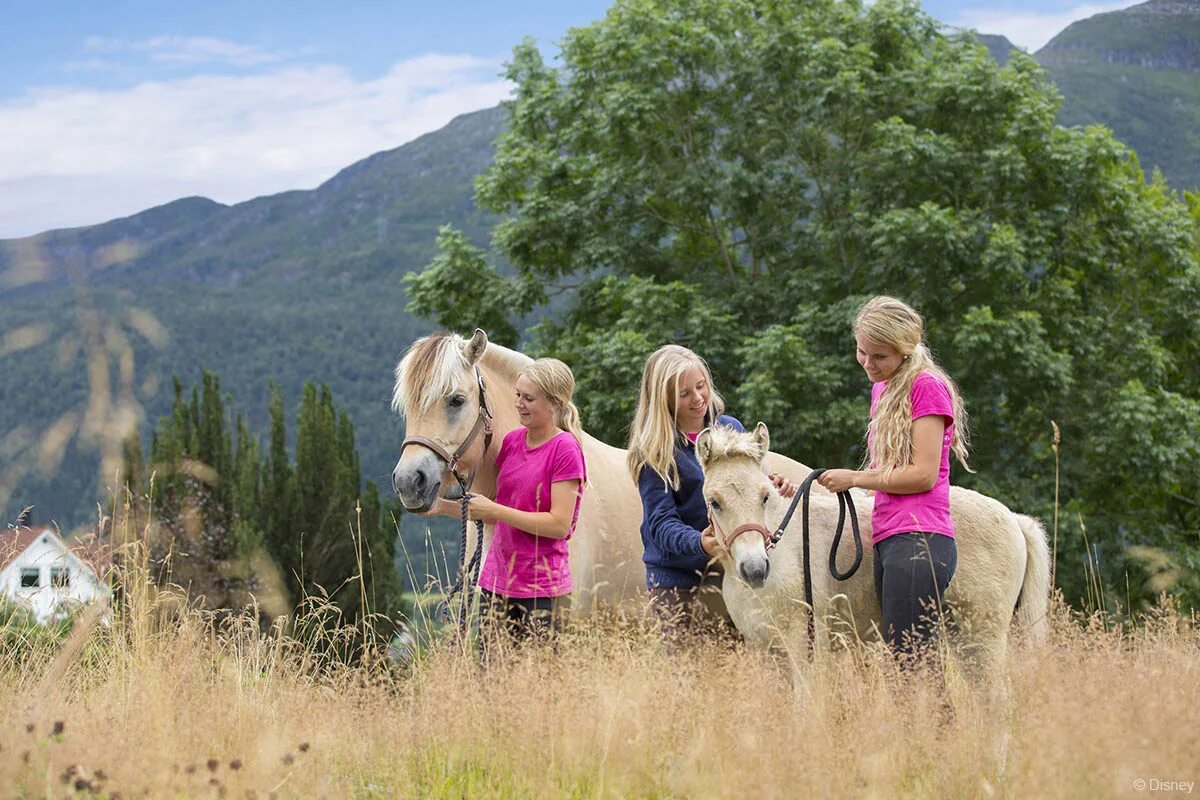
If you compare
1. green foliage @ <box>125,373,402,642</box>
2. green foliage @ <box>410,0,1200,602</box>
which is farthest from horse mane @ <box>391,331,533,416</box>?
green foliage @ <box>125,373,402,642</box>

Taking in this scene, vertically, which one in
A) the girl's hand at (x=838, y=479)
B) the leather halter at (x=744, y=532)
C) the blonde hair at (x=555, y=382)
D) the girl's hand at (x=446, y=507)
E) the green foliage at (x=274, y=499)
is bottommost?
the green foliage at (x=274, y=499)

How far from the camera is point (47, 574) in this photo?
18.6 ft

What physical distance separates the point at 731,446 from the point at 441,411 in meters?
1.62

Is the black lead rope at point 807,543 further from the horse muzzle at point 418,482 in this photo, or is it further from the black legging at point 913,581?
the horse muzzle at point 418,482

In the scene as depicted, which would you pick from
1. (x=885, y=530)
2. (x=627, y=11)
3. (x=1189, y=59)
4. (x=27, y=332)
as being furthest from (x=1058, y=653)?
(x=1189, y=59)

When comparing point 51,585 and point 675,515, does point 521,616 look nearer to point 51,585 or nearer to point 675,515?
point 675,515

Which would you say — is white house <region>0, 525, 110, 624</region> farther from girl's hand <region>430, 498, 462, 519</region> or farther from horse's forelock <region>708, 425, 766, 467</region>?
horse's forelock <region>708, 425, 766, 467</region>

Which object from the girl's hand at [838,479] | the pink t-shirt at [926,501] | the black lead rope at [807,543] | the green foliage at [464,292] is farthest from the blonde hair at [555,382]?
the green foliage at [464,292]

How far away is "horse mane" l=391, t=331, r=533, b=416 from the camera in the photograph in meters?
5.62

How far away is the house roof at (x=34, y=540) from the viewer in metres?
5.37

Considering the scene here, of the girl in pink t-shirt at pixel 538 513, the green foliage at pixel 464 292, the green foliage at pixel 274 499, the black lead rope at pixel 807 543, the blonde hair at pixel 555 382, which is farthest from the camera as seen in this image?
the green foliage at pixel 274 499

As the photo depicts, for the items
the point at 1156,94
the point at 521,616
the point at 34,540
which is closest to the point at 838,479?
the point at 521,616

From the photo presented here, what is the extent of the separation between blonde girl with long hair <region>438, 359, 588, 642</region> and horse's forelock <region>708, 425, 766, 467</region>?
68cm

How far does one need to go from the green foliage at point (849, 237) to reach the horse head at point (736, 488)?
1089cm
